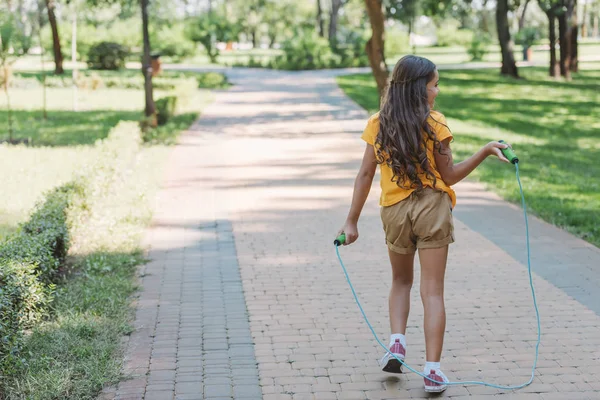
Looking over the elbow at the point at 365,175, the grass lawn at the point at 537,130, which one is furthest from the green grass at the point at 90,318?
the grass lawn at the point at 537,130

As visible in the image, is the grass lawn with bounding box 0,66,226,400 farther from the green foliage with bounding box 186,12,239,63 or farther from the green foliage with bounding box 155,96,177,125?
the green foliage with bounding box 186,12,239,63

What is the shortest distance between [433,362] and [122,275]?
3129 millimetres

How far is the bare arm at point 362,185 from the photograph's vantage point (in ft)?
13.9

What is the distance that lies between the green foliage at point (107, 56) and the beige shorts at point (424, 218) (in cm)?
3737

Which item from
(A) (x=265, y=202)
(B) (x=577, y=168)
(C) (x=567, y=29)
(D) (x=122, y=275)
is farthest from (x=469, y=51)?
(D) (x=122, y=275)

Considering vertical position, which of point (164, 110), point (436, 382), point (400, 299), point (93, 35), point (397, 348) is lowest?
point (436, 382)

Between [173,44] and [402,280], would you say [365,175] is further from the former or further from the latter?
[173,44]

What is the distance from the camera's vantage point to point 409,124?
4031mm

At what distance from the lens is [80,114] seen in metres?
20.7

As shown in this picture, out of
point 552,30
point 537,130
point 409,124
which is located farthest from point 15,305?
point 552,30

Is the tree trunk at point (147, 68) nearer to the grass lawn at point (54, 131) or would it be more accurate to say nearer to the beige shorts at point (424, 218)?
the grass lawn at point (54, 131)

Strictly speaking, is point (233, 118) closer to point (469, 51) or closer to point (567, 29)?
point (567, 29)

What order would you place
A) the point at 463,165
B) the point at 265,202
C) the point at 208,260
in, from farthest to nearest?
the point at 265,202 → the point at 208,260 → the point at 463,165

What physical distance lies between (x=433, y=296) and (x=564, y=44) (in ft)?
102
